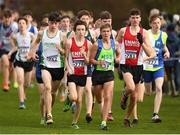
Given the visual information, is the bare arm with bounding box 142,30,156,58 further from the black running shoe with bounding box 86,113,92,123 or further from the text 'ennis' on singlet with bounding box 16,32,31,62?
the text 'ennis' on singlet with bounding box 16,32,31,62

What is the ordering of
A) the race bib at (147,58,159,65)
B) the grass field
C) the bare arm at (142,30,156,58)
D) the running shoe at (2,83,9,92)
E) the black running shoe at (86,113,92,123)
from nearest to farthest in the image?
the grass field, the bare arm at (142,30,156,58), the black running shoe at (86,113,92,123), the race bib at (147,58,159,65), the running shoe at (2,83,9,92)

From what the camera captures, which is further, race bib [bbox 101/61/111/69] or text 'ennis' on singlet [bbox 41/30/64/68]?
text 'ennis' on singlet [bbox 41/30/64/68]

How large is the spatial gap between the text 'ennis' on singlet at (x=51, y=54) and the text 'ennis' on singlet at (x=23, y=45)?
454cm

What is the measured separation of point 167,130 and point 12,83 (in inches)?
601

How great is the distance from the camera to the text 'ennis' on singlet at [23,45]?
25828mm

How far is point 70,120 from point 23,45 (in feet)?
14.2

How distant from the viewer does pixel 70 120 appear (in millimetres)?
22406

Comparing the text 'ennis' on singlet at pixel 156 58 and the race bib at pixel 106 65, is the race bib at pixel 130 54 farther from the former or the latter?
the text 'ennis' on singlet at pixel 156 58

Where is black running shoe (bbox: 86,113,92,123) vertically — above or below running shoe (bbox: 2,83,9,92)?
below

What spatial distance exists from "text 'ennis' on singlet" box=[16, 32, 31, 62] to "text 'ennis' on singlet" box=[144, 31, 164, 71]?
4.29 m

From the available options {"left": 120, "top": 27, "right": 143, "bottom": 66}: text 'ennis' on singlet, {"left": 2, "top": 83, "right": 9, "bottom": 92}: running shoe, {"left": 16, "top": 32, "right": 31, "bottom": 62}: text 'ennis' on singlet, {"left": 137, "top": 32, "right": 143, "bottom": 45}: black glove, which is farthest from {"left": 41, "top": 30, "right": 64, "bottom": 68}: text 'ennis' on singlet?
{"left": 2, "top": 83, "right": 9, "bottom": 92}: running shoe

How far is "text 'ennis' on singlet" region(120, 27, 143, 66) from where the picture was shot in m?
21.2

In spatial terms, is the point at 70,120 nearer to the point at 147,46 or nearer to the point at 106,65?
the point at 106,65

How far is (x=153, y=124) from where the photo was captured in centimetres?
2162
